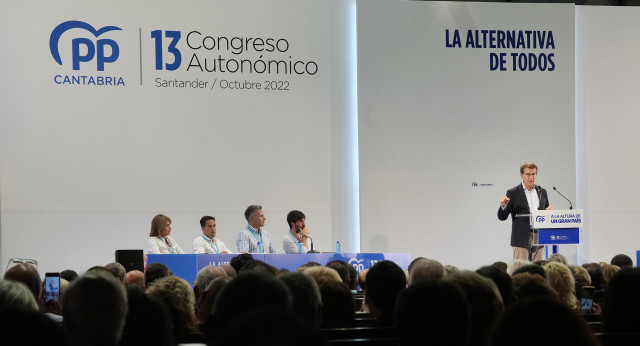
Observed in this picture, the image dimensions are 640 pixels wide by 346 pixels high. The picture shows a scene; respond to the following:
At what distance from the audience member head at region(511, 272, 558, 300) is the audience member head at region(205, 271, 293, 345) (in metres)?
1.70

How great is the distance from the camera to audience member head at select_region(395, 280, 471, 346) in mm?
2229

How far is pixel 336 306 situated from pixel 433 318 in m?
1.76

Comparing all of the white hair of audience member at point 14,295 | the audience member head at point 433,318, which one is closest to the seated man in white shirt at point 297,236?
the white hair of audience member at point 14,295

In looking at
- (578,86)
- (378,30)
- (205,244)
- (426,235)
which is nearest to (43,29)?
(205,244)

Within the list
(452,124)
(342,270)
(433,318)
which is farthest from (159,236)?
(433,318)

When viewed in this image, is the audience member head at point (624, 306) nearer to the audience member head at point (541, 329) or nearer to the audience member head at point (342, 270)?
the audience member head at point (541, 329)

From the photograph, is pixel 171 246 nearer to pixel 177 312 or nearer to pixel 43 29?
pixel 43 29

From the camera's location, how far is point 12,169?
10641mm

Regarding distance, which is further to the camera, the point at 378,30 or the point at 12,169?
the point at 378,30

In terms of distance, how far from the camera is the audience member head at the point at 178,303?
343 centimetres

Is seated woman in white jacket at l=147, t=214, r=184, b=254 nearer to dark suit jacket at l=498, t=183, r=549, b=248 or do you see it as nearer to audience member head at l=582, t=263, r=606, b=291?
dark suit jacket at l=498, t=183, r=549, b=248

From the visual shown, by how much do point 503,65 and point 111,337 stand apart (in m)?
10.4

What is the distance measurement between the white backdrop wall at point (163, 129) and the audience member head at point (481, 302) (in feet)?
27.7

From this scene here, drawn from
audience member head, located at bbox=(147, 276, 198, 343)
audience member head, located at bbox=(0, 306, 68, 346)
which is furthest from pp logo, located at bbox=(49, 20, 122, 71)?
audience member head, located at bbox=(0, 306, 68, 346)
